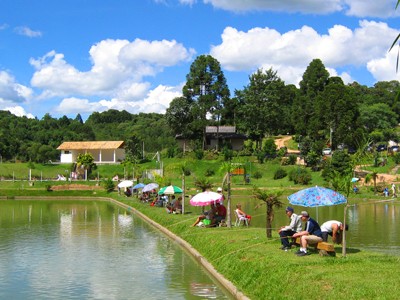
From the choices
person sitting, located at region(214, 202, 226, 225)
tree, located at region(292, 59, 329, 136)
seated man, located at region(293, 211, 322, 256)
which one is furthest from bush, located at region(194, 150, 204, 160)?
seated man, located at region(293, 211, 322, 256)

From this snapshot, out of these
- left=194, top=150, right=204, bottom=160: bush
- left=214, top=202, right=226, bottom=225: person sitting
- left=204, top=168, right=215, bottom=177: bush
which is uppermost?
left=194, top=150, right=204, bottom=160: bush

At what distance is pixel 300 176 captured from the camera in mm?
55844

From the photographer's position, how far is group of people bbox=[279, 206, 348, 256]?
12.9 m

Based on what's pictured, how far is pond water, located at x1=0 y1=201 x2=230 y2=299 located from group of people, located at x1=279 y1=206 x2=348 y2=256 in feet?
7.24

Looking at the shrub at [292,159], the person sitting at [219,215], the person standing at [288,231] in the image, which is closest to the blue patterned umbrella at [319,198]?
the person standing at [288,231]

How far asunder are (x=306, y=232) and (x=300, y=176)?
142ft

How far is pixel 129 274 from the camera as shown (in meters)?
14.5

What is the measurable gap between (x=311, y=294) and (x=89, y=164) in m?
63.3

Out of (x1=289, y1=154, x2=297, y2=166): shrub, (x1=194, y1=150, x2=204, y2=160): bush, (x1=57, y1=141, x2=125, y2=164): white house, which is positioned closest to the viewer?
(x1=289, y1=154, x2=297, y2=166): shrub

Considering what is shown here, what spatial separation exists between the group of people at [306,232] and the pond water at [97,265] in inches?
86.9

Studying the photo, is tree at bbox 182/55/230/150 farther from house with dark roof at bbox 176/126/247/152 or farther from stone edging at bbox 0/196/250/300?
stone edging at bbox 0/196/250/300

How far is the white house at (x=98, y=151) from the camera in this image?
269 ft

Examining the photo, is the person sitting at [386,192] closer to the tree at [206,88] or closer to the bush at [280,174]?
the bush at [280,174]

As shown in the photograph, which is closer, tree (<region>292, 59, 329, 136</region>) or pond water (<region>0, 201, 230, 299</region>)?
pond water (<region>0, 201, 230, 299</region>)
